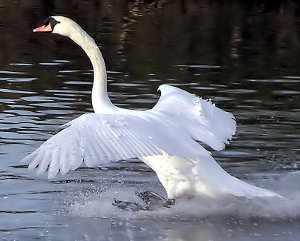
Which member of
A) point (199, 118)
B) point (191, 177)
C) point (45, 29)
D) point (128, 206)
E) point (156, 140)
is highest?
point (45, 29)

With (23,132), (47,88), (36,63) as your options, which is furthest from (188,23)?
(23,132)

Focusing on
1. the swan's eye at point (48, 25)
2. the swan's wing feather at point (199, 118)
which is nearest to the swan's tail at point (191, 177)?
the swan's wing feather at point (199, 118)

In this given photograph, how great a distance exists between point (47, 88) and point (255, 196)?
838 cm

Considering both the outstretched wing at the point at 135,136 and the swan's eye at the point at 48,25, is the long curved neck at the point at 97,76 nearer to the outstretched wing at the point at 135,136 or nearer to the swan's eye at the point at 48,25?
the swan's eye at the point at 48,25

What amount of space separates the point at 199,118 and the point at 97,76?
47.1 inches

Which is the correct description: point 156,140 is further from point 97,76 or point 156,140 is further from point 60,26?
point 60,26

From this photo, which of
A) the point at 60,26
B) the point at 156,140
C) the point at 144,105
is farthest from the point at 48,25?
the point at 144,105

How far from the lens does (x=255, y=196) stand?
874 cm

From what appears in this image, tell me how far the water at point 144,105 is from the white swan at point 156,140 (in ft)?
0.93

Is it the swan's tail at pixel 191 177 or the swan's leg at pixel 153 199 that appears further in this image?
the swan's leg at pixel 153 199

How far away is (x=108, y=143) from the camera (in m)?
8.12

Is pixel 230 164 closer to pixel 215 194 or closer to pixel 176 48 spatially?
pixel 215 194

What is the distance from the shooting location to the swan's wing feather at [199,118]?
917 cm

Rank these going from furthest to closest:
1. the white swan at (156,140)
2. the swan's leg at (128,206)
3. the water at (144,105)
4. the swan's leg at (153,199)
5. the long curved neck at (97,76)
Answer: the long curved neck at (97,76), the swan's leg at (128,206), the swan's leg at (153,199), the water at (144,105), the white swan at (156,140)
